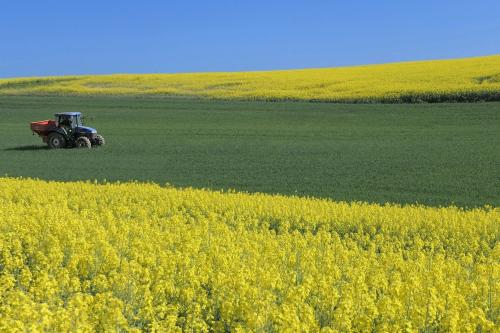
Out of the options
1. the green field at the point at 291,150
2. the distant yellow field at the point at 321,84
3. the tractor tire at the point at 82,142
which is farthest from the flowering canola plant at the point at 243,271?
the distant yellow field at the point at 321,84

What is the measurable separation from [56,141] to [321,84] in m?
30.3

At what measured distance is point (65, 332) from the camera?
5730 millimetres

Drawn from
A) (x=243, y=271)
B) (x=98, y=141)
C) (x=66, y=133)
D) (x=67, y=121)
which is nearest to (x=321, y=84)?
(x=98, y=141)

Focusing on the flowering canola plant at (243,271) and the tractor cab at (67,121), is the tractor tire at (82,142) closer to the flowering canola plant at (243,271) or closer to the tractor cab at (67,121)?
the tractor cab at (67,121)

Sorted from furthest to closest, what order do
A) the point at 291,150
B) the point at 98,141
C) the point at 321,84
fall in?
the point at 321,84 < the point at 98,141 < the point at 291,150

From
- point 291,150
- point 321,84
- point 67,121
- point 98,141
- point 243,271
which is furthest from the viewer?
point 321,84

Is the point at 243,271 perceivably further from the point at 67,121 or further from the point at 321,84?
the point at 321,84

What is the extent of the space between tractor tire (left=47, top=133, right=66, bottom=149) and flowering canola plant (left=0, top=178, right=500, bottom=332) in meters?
15.2

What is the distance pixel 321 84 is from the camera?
186 ft

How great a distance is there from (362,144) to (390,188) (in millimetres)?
11010

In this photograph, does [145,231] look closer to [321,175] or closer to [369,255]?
[369,255]

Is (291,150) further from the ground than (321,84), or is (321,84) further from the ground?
(321,84)

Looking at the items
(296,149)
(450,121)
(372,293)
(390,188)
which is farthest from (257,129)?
(372,293)

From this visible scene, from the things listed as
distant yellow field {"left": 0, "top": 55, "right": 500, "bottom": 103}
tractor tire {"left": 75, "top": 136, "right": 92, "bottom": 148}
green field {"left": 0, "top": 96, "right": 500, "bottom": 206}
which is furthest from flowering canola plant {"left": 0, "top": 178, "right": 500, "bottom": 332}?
distant yellow field {"left": 0, "top": 55, "right": 500, "bottom": 103}
